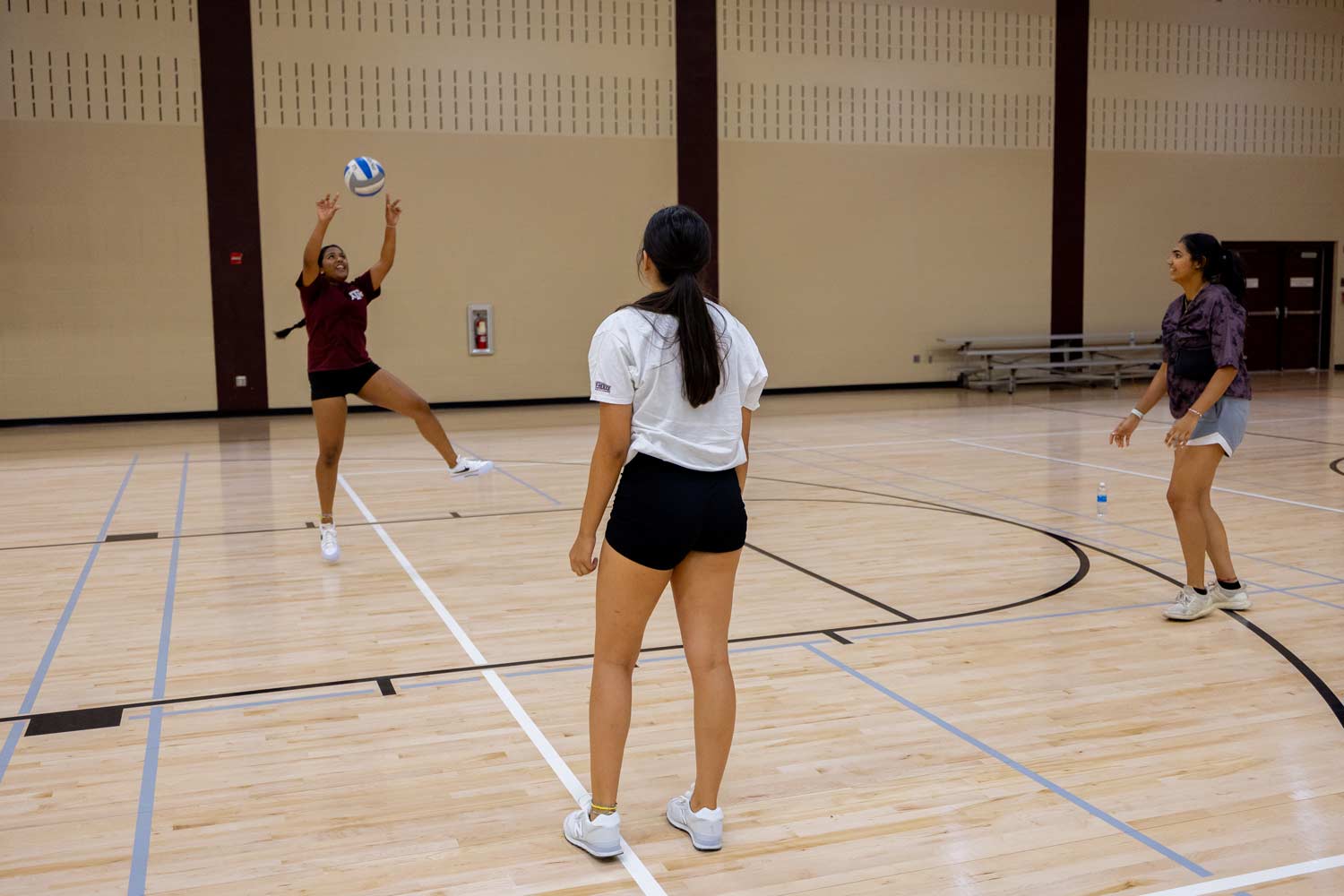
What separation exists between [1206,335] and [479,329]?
37.8ft

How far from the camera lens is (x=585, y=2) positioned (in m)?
15.5

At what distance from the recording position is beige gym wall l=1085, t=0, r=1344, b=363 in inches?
712

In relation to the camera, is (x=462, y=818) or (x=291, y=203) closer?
(x=462, y=818)

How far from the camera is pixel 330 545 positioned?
645cm

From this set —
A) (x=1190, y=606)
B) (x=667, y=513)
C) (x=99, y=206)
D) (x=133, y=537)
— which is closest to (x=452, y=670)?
(x=667, y=513)

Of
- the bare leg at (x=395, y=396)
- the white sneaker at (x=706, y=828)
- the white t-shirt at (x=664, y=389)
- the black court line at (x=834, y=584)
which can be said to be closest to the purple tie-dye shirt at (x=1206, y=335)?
the black court line at (x=834, y=584)

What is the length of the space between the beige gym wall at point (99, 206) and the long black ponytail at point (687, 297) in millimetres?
12863

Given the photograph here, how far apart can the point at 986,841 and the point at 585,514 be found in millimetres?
1332

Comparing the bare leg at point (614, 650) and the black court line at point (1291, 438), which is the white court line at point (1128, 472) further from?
the bare leg at point (614, 650)

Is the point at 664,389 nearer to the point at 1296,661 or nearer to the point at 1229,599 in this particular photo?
the point at 1296,661

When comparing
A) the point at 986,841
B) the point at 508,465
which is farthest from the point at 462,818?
the point at 508,465

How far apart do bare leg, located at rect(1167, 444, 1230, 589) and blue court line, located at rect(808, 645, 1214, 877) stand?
1591 mm

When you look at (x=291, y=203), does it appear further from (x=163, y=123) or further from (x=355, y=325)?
(x=355, y=325)

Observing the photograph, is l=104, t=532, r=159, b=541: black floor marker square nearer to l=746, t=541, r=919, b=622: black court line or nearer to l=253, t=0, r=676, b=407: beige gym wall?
l=746, t=541, r=919, b=622: black court line
